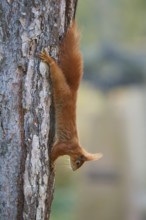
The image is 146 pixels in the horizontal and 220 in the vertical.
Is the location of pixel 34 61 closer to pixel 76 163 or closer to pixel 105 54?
pixel 76 163

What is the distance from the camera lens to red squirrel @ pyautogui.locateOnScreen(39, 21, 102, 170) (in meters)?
2.84

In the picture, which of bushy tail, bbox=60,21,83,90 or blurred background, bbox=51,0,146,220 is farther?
blurred background, bbox=51,0,146,220

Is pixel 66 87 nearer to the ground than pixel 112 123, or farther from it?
nearer to the ground

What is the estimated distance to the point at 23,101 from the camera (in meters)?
2.81

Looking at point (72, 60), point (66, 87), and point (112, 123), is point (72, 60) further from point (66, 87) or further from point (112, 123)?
point (112, 123)

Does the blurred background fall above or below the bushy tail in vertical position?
above

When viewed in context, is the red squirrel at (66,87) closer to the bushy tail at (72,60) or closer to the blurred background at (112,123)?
the bushy tail at (72,60)

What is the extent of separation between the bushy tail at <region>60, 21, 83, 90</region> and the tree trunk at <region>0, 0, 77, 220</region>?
3 centimetres


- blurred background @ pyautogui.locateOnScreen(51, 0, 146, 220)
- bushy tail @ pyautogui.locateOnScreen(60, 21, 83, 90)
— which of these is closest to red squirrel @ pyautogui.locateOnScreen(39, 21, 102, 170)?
bushy tail @ pyautogui.locateOnScreen(60, 21, 83, 90)

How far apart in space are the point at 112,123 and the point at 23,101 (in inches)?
309

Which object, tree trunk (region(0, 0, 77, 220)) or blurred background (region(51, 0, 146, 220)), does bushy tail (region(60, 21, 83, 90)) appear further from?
→ blurred background (region(51, 0, 146, 220))

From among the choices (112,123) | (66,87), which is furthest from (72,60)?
(112,123)

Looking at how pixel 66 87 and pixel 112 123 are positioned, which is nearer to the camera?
pixel 66 87

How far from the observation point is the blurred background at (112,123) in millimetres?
10586
